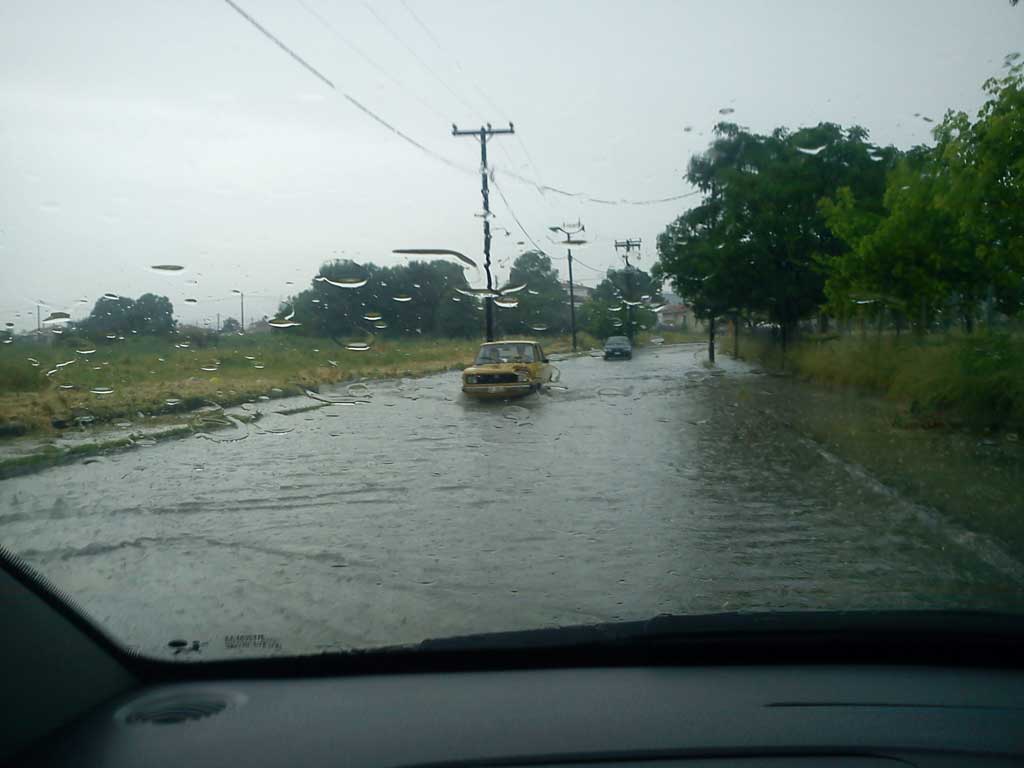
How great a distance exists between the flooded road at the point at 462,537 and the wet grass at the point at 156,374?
230 cm

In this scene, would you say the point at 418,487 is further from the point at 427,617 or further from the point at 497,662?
the point at 497,662

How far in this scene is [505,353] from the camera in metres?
23.4

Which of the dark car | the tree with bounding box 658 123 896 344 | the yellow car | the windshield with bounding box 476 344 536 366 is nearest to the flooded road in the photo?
the yellow car

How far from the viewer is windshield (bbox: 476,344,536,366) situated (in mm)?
23172

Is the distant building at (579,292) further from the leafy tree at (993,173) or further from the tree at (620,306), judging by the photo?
the leafy tree at (993,173)

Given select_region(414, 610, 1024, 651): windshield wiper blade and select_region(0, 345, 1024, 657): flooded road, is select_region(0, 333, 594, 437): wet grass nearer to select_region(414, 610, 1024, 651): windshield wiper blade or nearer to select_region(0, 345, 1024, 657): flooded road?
select_region(0, 345, 1024, 657): flooded road

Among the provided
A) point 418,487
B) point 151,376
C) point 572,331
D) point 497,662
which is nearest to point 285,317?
point 151,376

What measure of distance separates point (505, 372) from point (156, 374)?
25.1 feet

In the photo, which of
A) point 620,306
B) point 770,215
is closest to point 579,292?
point 620,306

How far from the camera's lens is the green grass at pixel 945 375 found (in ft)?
46.9

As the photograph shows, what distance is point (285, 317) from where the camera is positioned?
896 inches

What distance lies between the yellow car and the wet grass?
4039 millimetres

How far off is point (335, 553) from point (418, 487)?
3250 millimetres

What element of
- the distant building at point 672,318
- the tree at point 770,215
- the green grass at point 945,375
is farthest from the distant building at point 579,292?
the green grass at point 945,375
